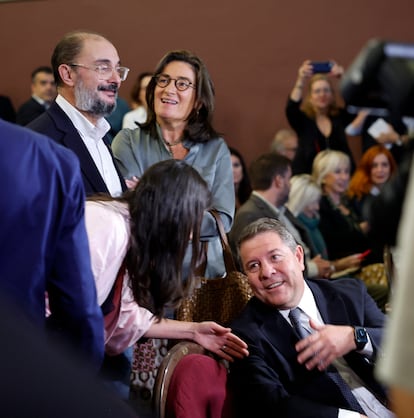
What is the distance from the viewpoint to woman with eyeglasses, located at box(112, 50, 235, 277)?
309 cm

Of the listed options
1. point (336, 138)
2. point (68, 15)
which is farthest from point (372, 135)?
point (68, 15)

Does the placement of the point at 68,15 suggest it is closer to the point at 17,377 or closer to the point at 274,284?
the point at 274,284

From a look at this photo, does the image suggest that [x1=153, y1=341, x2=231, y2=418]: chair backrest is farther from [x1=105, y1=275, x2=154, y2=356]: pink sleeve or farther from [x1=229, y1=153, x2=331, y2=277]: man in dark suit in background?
[x1=229, y1=153, x2=331, y2=277]: man in dark suit in background

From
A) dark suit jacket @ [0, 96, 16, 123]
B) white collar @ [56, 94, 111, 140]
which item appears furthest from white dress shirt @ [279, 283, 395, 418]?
dark suit jacket @ [0, 96, 16, 123]

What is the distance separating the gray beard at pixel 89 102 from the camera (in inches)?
109

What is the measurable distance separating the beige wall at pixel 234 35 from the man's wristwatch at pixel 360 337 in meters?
3.90

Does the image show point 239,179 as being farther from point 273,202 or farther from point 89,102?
point 89,102

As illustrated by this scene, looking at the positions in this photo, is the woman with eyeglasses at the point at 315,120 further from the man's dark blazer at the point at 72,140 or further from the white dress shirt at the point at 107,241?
the white dress shirt at the point at 107,241

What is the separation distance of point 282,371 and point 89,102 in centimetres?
102

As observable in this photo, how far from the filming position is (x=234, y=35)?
6535 millimetres

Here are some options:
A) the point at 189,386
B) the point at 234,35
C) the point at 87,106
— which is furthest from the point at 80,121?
the point at 234,35

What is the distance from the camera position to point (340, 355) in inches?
99.0

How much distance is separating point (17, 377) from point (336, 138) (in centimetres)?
456

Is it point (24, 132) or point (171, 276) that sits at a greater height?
point (24, 132)
